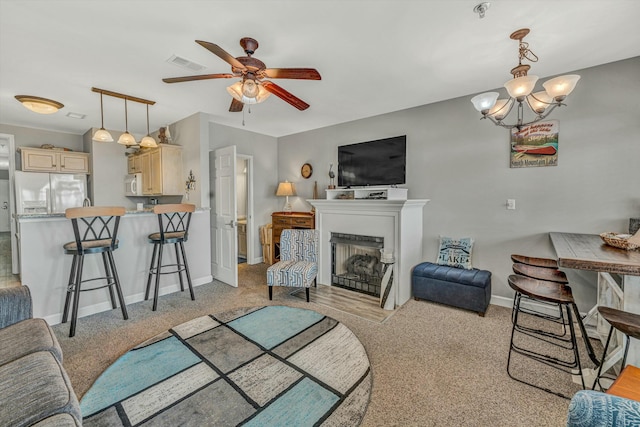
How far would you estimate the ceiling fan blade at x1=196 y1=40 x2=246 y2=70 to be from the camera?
5.25ft

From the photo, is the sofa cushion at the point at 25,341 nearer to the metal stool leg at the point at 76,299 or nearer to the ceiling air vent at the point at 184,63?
the metal stool leg at the point at 76,299

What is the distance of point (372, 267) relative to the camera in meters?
3.76

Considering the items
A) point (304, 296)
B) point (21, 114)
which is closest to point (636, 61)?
point (304, 296)

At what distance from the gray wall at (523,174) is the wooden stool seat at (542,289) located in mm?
1121

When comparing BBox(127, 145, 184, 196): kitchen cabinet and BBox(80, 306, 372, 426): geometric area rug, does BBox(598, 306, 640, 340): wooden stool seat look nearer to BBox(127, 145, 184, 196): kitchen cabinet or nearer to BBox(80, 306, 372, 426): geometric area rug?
BBox(80, 306, 372, 426): geometric area rug

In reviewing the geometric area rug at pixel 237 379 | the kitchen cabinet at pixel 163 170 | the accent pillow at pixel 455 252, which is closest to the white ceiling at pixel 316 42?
the kitchen cabinet at pixel 163 170

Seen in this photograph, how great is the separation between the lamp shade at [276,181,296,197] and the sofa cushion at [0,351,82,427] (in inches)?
157

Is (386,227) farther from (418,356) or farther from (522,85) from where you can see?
(522,85)

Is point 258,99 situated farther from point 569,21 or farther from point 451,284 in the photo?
point 451,284

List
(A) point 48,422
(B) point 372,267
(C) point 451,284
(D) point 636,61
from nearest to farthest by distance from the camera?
(A) point 48,422 → (D) point 636,61 → (C) point 451,284 → (B) point 372,267

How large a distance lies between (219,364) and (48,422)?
4.09ft

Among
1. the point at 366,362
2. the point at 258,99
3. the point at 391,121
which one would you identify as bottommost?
the point at 366,362

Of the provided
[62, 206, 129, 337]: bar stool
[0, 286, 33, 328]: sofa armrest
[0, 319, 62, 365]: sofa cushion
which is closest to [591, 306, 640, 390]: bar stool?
[0, 319, 62, 365]: sofa cushion

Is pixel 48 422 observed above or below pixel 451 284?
above
